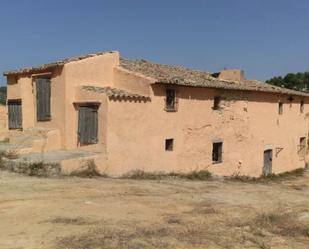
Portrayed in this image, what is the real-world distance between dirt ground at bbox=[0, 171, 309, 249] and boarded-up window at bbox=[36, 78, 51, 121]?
4041 mm

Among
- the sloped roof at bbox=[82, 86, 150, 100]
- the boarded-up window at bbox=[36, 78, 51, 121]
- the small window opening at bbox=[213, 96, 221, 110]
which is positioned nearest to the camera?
the sloped roof at bbox=[82, 86, 150, 100]

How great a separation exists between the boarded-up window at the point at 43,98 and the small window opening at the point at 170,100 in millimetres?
4708

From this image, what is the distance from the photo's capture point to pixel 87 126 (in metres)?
15.2

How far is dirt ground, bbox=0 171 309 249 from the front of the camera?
6809 mm

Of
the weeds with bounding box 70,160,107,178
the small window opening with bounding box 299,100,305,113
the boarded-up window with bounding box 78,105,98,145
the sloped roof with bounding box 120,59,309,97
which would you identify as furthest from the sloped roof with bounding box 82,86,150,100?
the small window opening with bounding box 299,100,305,113

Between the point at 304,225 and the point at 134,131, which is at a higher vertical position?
the point at 134,131

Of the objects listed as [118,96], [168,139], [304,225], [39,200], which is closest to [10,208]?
[39,200]

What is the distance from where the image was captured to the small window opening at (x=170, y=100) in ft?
56.6

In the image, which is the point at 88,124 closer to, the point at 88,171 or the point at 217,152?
the point at 88,171

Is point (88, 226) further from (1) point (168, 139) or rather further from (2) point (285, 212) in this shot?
(1) point (168, 139)

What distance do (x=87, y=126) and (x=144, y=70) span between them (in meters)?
4.16

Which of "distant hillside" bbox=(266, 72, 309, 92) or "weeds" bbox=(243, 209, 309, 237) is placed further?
"distant hillside" bbox=(266, 72, 309, 92)

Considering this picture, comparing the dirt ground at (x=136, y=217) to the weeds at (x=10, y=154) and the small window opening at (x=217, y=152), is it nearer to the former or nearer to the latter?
the weeds at (x=10, y=154)

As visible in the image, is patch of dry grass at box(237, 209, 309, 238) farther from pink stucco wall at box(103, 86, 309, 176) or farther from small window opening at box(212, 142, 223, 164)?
small window opening at box(212, 142, 223, 164)
